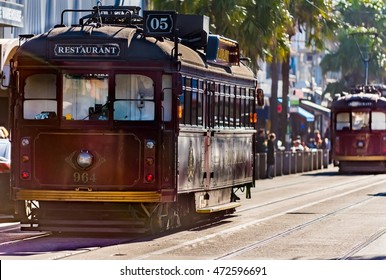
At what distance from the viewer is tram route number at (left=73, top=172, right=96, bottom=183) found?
20750mm

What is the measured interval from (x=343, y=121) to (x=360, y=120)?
74cm

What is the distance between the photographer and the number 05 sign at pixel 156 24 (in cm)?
2112

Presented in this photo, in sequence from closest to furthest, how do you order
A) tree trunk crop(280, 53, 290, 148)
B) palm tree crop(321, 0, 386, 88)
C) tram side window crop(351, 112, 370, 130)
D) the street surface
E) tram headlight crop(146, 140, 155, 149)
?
the street surface, tram headlight crop(146, 140, 155, 149), tram side window crop(351, 112, 370, 130), tree trunk crop(280, 53, 290, 148), palm tree crop(321, 0, 386, 88)

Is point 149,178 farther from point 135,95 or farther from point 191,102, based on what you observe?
point 191,102

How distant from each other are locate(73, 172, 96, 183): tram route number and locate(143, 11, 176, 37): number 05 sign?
89.3 inches

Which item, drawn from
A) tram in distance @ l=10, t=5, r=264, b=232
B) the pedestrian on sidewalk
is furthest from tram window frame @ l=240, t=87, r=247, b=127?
the pedestrian on sidewalk

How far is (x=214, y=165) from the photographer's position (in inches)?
935

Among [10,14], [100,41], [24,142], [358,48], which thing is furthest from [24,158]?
[358,48]

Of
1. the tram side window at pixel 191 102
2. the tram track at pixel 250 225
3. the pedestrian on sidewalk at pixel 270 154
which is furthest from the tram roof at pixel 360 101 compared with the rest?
the tram side window at pixel 191 102

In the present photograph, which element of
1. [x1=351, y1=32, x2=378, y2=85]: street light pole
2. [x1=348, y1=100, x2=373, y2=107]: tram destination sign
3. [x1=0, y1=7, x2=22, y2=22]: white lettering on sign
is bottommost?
[x1=348, y1=100, x2=373, y2=107]: tram destination sign

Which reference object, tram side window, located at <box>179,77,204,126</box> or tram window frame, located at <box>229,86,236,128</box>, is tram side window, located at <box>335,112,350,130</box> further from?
tram side window, located at <box>179,77,204,126</box>

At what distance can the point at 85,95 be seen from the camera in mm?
21031
